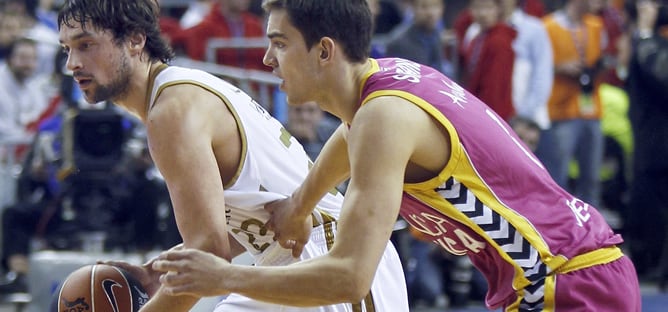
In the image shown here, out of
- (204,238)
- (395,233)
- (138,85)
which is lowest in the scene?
(395,233)

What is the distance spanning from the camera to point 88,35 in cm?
440

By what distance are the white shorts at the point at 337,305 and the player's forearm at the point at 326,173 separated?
0.85 ft

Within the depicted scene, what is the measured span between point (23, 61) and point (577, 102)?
4.47 metres

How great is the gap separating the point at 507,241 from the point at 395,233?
5.47 metres

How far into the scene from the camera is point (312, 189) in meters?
4.42

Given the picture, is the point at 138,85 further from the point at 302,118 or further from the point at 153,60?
the point at 302,118

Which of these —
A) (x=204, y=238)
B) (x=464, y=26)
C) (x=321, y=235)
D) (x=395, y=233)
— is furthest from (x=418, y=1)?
(x=204, y=238)

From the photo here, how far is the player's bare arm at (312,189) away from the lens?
440 centimetres

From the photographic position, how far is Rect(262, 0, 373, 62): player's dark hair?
3916mm

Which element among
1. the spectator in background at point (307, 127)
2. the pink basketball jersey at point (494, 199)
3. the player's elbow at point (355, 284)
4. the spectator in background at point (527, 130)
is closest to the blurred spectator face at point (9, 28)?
the spectator in background at point (307, 127)

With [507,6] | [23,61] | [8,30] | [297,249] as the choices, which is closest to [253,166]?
[297,249]

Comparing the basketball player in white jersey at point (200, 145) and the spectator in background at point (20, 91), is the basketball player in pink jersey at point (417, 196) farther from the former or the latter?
the spectator in background at point (20, 91)

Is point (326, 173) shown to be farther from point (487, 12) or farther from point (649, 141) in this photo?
point (649, 141)

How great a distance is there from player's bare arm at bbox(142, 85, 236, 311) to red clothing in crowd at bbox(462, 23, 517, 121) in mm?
5722
